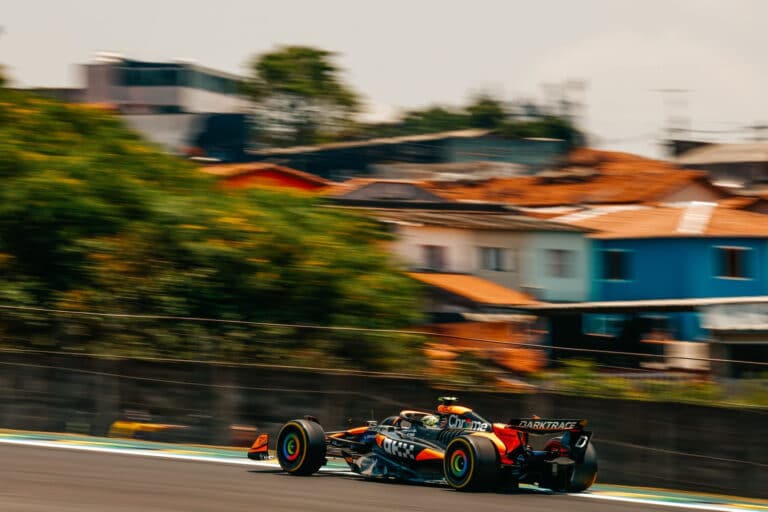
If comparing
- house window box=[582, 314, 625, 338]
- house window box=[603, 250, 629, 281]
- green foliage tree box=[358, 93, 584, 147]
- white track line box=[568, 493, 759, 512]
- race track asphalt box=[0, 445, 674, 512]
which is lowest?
white track line box=[568, 493, 759, 512]

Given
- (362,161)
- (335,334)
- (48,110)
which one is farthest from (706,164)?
(335,334)

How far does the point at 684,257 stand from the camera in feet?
153

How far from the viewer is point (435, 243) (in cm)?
4797

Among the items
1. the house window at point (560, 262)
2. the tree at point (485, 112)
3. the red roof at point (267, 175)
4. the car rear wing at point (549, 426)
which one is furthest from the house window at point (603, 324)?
the tree at point (485, 112)

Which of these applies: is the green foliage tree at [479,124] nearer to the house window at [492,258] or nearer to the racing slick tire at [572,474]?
the house window at [492,258]

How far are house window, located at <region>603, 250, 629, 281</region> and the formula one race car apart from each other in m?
36.6

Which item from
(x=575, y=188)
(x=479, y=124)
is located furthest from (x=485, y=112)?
(x=575, y=188)

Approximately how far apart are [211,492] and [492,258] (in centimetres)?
3812

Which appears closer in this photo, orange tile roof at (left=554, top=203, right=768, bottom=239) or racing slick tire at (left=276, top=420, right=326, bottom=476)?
racing slick tire at (left=276, top=420, right=326, bottom=476)

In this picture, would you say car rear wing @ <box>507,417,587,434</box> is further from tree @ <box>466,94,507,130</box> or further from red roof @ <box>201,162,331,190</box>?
tree @ <box>466,94,507,130</box>

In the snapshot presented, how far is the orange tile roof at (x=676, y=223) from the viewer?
47.0 metres

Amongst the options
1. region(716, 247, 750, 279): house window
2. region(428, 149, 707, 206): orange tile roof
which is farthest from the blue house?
region(428, 149, 707, 206): orange tile roof

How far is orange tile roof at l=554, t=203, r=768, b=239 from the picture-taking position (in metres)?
47.0

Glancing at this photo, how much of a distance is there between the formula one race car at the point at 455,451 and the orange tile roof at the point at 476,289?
2783cm
